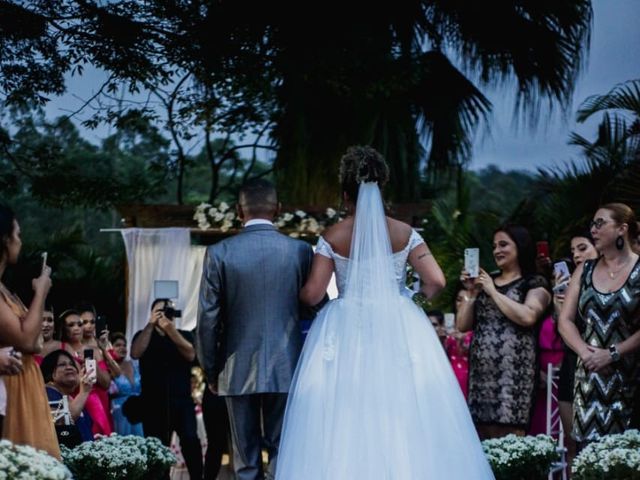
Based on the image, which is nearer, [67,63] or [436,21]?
[67,63]

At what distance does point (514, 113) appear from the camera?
1548 cm

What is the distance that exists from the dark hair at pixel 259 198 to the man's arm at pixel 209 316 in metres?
0.33

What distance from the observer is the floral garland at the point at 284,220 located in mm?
14016

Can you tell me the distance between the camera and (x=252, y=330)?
593 centimetres

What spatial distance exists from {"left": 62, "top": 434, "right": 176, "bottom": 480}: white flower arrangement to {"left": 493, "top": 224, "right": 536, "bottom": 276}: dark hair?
2.59 m

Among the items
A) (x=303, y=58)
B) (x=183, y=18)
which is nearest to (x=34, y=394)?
(x=183, y=18)

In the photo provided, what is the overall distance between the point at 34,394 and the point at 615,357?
3.05m

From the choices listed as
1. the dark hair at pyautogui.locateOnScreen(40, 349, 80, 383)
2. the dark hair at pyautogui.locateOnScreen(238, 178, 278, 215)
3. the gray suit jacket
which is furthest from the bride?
the dark hair at pyautogui.locateOnScreen(40, 349, 80, 383)

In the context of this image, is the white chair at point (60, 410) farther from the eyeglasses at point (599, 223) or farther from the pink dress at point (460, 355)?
the pink dress at point (460, 355)

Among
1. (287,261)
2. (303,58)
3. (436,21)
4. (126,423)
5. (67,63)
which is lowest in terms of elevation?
(126,423)

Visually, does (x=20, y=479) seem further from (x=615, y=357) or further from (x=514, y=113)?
(x=514, y=113)

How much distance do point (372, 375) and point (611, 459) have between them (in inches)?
47.9

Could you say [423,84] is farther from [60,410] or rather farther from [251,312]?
[251,312]

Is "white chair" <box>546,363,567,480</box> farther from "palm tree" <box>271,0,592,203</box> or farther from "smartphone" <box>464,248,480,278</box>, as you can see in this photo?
"palm tree" <box>271,0,592,203</box>
